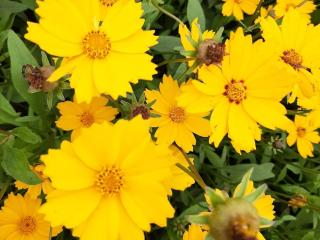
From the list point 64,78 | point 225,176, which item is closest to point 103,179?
point 64,78

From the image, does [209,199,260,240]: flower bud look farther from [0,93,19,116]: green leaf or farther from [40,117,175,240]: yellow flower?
[0,93,19,116]: green leaf

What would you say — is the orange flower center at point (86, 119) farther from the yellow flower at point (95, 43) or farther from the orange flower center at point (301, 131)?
the orange flower center at point (301, 131)

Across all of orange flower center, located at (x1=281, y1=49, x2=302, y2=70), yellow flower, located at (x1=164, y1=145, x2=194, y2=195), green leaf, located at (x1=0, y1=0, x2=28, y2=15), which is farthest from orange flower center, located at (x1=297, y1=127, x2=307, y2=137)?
green leaf, located at (x1=0, y1=0, x2=28, y2=15)

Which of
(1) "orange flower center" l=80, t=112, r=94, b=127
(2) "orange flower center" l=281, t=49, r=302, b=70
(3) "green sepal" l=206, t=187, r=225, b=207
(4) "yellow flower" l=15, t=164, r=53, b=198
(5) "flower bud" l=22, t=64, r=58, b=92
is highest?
(2) "orange flower center" l=281, t=49, r=302, b=70

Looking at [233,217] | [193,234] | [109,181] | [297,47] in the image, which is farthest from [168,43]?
[233,217]

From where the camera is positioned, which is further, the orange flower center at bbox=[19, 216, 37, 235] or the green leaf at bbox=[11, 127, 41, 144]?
the orange flower center at bbox=[19, 216, 37, 235]

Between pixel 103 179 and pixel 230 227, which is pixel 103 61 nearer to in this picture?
pixel 103 179

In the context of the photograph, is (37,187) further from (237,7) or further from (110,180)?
(237,7)
